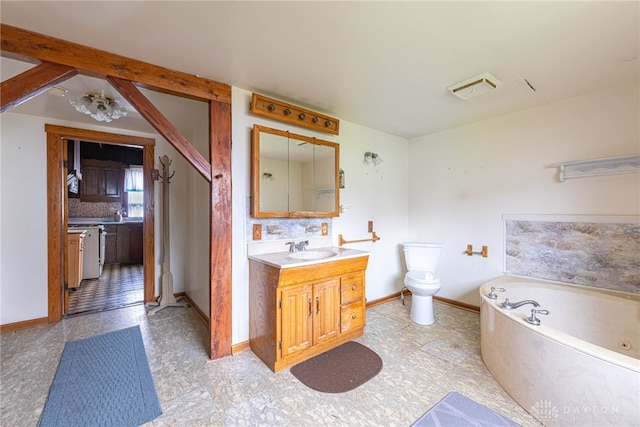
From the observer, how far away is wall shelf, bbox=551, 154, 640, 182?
2155 mm

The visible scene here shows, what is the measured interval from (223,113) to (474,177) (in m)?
2.98

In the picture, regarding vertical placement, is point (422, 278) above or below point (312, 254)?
below

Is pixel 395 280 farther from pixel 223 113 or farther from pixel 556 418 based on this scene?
pixel 223 113

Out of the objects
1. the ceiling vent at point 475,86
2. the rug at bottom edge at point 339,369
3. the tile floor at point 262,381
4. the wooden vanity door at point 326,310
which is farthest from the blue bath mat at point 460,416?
the ceiling vent at point 475,86

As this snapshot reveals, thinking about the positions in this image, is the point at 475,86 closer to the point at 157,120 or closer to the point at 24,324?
the point at 157,120

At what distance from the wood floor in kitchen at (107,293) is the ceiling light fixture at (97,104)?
2447 mm

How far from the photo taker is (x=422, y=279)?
9.29 feet

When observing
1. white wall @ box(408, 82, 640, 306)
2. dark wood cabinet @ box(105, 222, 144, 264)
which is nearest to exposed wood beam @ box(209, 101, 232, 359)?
white wall @ box(408, 82, 640, 306)

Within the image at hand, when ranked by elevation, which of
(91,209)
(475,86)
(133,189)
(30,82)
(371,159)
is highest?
(475,86)

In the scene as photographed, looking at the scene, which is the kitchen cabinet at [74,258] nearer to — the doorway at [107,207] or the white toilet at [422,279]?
the doorway at [107,207]

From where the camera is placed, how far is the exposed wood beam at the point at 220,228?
2152mm

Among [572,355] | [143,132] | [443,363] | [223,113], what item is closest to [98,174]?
[143,132]

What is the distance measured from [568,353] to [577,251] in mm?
1562

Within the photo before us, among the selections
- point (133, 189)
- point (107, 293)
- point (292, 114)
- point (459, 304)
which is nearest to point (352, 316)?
point (459, 304)
